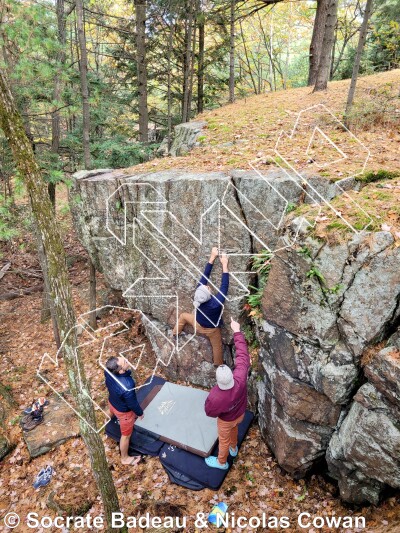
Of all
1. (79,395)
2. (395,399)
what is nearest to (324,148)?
(395,399)

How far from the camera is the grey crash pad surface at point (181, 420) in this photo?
5.92 meters

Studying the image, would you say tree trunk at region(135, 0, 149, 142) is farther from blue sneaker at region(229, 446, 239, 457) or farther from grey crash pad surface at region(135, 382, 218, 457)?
blue sneaker at region(229, 446, 239, 457)

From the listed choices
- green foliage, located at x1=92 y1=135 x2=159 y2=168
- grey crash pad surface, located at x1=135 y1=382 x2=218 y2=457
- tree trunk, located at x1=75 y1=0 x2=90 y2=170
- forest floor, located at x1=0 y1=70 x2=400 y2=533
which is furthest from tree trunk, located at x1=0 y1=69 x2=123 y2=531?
green foliage, located at x1=92 y1=135 x2=159 y2=168

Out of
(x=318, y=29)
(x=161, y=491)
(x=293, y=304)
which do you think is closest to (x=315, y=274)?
(x=293, y=304)

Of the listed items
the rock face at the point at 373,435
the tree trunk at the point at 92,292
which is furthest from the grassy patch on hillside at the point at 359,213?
the tree trunk at the point at 92,292

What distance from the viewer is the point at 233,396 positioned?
4902 millimetres

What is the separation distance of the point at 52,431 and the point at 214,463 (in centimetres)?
373

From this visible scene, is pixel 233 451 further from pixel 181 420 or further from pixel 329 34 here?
pixel 329 34

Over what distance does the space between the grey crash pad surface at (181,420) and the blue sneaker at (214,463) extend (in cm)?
9

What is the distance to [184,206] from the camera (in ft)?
21.8

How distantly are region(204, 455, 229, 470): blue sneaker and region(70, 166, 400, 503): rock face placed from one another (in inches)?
37.2

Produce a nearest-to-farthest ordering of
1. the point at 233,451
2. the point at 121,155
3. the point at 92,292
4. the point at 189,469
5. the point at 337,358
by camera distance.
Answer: the point at 337,358, the point at 189,469, the point at 233,451, the point at 92,292, the point at 121,155

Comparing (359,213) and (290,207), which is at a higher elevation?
(359,213)

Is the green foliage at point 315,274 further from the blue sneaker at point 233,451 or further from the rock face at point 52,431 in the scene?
the rock face at point 52,431
